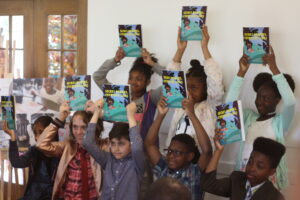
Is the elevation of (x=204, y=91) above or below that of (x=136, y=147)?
above

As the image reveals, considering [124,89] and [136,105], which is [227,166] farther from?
[124,89]

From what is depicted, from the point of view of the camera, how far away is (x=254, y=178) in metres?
1.84

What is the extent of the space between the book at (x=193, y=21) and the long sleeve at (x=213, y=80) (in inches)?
8.1

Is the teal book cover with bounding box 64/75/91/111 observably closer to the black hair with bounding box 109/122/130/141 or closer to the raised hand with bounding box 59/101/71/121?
the raised hand with bounding box 59/101/71/121

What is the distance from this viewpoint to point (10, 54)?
3447 mm

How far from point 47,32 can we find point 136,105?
1.32 m

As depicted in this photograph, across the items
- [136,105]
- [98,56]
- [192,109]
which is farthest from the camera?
[98,56]

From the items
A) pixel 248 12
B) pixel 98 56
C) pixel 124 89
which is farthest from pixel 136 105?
pixel 248 12

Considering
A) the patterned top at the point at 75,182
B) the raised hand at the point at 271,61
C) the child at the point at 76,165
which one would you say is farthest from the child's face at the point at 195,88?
the patterned top at the point at 75,182

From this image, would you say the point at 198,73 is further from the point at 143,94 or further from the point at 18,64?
the point at 18,64

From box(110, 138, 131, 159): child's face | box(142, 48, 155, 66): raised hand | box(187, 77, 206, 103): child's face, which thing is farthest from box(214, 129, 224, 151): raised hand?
box(142, 48, 155, 66): raised hand

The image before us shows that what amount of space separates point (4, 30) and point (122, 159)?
6.61 feet

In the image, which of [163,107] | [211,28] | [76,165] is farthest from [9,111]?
[211,28]

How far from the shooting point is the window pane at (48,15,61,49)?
128 inches
